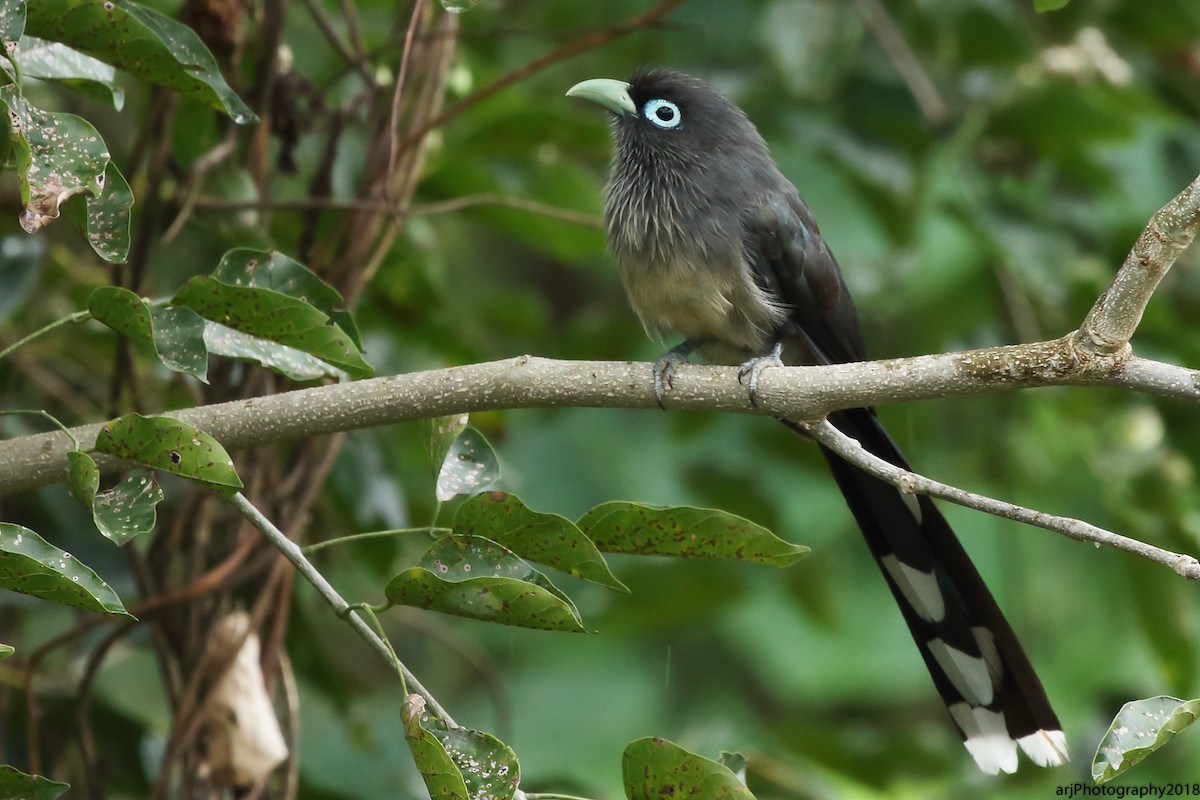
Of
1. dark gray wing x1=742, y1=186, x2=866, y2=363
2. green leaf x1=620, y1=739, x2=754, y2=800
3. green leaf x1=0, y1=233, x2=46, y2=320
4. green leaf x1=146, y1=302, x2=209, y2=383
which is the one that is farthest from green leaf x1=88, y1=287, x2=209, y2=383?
dark gray wing x1=742, y1=186, x2=866, y2=363

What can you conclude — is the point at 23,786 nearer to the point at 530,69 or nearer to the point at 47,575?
the point at 47,575

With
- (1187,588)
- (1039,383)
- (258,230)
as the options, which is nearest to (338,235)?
(258,230)

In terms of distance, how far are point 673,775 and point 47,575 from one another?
893 mm

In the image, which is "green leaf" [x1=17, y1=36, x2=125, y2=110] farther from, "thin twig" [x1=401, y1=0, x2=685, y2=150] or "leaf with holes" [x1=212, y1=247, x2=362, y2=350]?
"thin twig" [x1=401, y1=0, x2=685, y2=150]

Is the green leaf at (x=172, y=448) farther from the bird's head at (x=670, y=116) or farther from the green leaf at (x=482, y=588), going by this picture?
the bird's head at (x=670, y=116)

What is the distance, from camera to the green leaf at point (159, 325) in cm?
190

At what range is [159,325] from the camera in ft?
6.48

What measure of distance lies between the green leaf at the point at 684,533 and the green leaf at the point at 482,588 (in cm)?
15

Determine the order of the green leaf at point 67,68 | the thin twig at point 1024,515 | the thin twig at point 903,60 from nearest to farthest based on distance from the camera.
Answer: the thin twig at point 1024,515, the green leaf at point 67,68, the thin twig at point 903,60

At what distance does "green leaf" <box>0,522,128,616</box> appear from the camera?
1644mm

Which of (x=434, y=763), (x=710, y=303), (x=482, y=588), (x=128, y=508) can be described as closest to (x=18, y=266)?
(x=128, y=508)

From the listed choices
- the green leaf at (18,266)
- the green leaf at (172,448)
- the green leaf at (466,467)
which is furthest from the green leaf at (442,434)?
the green leaf at (18,266)

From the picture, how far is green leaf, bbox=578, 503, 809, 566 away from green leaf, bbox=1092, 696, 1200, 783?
0.49 meters

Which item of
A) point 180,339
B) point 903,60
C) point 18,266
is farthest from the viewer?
point 903,60
